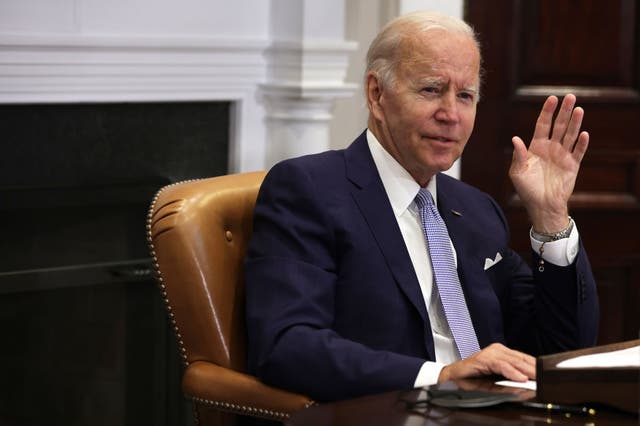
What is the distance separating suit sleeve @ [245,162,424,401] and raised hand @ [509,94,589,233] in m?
0.42

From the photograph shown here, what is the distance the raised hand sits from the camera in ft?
7.25

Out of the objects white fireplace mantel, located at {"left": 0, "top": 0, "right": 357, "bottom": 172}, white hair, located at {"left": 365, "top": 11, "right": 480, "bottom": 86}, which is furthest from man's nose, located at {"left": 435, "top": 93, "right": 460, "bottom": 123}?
white fireplace mantel, located at {"left": 0, "top": 0, "right": 357, "bottom": 172}

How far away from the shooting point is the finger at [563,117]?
219 centimetres

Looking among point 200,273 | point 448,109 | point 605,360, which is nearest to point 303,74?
point 448,109

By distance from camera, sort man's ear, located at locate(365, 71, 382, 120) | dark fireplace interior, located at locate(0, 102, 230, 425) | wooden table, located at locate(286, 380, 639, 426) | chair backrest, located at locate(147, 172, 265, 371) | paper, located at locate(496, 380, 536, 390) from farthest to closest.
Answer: dark fireplace interior, located at locate(0, 102, 230, 425), man's ear, located at locate(365, 71, 382, 120), chair backrest, located at locate(147, 172, 265, 371), paper, located at locate(496, 380, 536, 390), wooden table, located at locate(286, 380, 639, 426)

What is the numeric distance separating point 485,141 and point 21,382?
165cm

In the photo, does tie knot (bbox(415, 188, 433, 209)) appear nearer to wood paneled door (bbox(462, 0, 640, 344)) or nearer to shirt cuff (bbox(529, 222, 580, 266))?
shirt cuff (bbox(529, 222, 580, 266))

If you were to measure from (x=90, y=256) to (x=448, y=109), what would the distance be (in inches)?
50.3

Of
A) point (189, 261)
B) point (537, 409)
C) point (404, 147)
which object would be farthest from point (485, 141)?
point (537, 409)

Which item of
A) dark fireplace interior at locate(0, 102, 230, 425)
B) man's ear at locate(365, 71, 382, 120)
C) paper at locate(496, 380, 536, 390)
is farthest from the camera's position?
dark fireplace interior at locate(0, 102, 230, 425)

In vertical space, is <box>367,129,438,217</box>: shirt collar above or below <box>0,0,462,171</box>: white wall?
below

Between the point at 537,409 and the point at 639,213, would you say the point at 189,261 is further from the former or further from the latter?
the point at 639,213

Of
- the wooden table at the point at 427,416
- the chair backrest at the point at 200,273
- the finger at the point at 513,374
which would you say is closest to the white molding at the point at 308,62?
the chair backrest at the point at 200,273

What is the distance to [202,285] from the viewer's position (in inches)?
84.5
